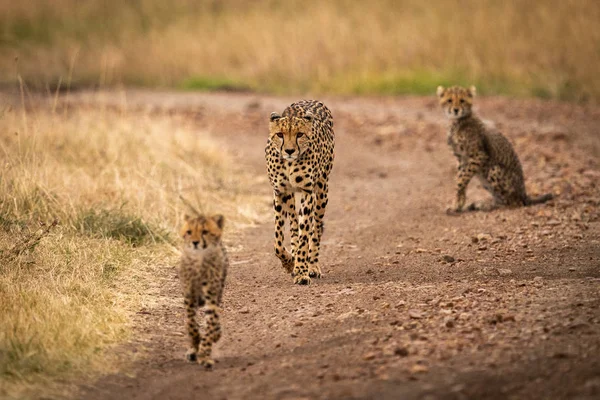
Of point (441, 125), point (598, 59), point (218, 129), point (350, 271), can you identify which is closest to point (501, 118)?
point (441, 125)

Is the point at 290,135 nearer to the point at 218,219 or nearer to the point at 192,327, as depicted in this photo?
the point at 218,219

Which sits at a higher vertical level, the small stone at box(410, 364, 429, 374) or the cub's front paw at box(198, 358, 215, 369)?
the small stone at box(410, 364, 429, 374)

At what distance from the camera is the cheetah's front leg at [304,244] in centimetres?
563

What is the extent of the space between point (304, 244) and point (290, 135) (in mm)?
747

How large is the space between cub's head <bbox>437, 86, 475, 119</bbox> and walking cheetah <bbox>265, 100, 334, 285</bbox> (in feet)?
6.44

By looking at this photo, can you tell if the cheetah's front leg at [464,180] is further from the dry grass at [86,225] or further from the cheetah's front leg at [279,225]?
the cheetah's front leg at [279,225]

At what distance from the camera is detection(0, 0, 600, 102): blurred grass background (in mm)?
13906

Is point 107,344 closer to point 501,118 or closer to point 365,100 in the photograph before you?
point 501,118

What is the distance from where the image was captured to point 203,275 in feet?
14.1

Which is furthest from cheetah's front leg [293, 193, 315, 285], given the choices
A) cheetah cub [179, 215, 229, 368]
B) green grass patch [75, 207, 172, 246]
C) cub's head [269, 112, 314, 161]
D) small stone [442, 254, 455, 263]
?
cheetah cub [179, 215, 229, 368]

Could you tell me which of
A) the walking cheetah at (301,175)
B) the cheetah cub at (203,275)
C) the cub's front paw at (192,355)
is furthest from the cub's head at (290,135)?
the cub's front paw at (192,355)

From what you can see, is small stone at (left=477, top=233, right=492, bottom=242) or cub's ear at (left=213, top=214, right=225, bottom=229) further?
small stone at (left=477, top=233, right=492, bottom=242)

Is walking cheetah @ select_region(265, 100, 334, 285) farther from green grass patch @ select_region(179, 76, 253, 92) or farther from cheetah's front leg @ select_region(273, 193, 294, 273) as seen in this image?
green grass patch @ select_region(179, 76, 253, 92)

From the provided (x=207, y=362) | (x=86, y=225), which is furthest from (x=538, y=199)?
(x=207, y=362)
